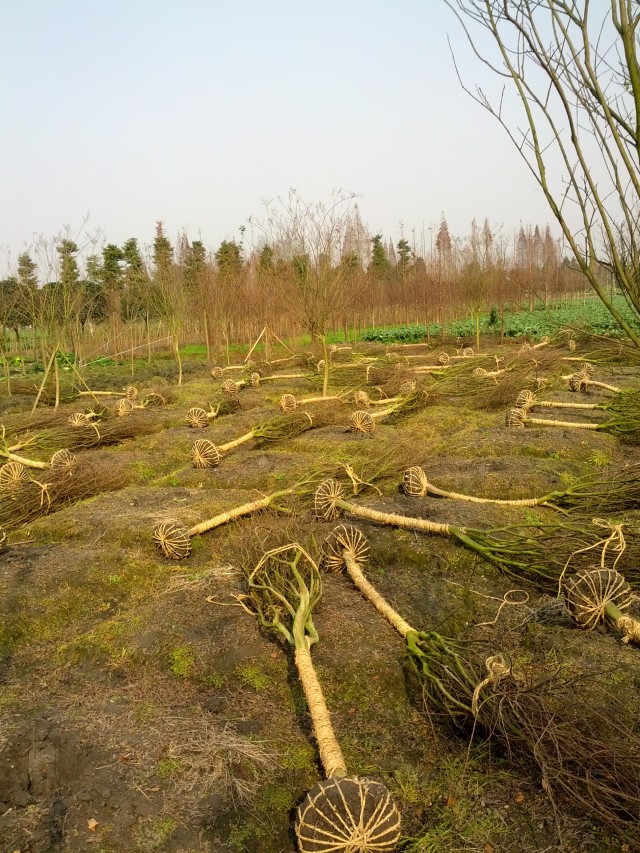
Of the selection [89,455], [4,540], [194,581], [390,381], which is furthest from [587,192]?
[390,381]

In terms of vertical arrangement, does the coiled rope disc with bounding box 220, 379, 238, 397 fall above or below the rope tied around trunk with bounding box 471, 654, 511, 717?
above

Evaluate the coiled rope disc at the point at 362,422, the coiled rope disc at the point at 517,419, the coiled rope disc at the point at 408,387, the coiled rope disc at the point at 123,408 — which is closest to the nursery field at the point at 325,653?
the coiled rope disc at the point at 517,419

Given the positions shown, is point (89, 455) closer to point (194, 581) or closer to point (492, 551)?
point (194, 581)

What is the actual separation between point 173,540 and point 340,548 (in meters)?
1.59

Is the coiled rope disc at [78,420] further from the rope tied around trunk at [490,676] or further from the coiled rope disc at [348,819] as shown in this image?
the coiled rope disc at [348,819]

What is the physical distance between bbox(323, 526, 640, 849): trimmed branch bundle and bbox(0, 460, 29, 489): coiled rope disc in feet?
18.9

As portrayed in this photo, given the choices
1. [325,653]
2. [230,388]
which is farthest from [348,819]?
[230,388]

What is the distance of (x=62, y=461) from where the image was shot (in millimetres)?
7980

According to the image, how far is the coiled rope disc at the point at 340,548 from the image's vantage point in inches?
199

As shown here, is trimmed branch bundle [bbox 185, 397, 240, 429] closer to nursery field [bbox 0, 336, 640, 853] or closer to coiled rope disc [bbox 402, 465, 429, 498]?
nursery field [bbox 0, 336, 640, 853]

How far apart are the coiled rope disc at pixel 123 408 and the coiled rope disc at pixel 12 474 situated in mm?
3766

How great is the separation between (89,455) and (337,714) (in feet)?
23.4

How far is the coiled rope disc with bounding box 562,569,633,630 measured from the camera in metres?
3.96

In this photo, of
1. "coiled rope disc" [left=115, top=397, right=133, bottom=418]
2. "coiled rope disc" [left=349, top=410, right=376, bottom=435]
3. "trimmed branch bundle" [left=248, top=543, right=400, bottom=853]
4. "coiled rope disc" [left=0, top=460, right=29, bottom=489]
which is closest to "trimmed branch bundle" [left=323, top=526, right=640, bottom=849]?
"trimmed branch bundle" [left=248, top=543, right=400, bottom=853]
